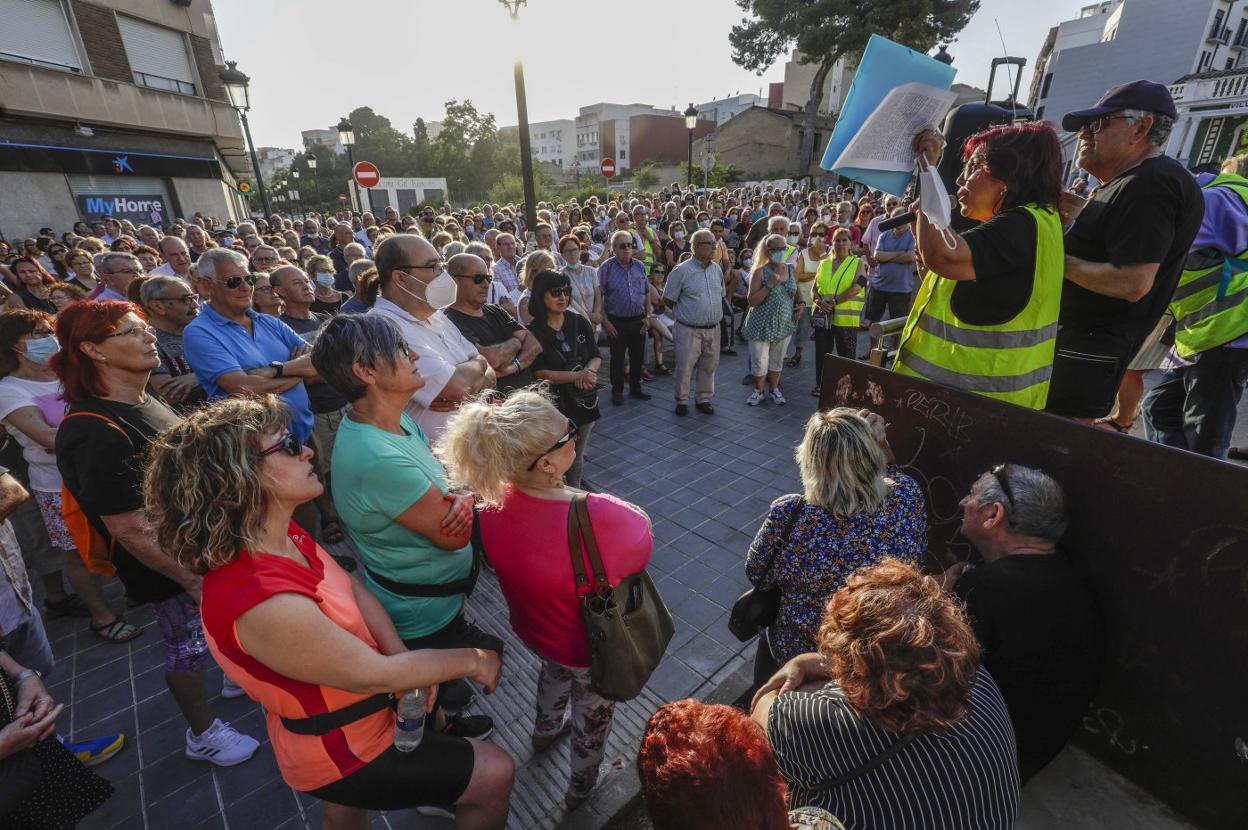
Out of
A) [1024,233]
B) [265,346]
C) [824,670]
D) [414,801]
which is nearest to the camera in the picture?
[414,801]

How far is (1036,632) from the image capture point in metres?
1.82

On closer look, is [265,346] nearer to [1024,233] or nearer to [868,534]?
[868,534]

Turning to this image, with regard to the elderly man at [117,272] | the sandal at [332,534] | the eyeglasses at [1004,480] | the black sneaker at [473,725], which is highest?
the elderly man at [117,272]

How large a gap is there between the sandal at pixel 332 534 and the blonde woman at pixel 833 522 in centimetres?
362

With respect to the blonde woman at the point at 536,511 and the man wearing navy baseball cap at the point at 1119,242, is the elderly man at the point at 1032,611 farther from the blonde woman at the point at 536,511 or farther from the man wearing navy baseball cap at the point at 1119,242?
the blonde woman at the point at 536,511

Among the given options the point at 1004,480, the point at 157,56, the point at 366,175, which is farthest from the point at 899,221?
the point at 157,56

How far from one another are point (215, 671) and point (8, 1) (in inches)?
828

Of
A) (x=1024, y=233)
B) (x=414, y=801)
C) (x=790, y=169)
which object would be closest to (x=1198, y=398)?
(x=1024, y=233)

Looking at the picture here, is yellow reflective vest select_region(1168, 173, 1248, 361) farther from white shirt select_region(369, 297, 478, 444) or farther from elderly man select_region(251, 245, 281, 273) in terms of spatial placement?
elderly man select_region(251, 245, 281, 273)

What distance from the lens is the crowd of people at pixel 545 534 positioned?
4.44 ft

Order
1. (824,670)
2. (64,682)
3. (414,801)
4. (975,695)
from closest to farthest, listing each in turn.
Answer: (975,695), (414,801), (824,670), (64,682)

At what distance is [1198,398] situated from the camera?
143 inches

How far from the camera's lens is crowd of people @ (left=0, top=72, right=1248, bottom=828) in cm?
135

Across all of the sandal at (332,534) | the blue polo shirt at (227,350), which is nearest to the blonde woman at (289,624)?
the blue polo shirt at (227,350)
